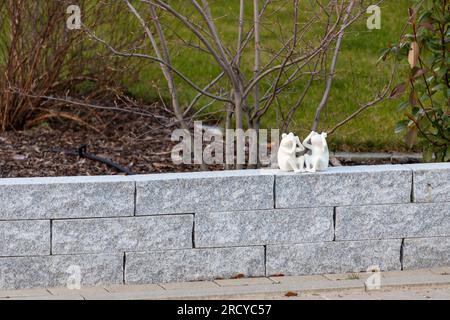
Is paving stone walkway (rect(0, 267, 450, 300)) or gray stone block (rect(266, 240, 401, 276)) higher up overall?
gray stone block (rect(266, 240, 401, 276))

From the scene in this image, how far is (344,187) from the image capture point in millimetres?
5387

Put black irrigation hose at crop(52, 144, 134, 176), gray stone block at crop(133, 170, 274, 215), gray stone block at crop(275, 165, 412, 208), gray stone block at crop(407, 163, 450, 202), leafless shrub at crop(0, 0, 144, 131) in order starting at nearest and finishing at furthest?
gray stone block at crop(133, 170, 274, 215), gray stone block at crop(275, 165, 412, 208), gray stone block at crop(407, 163, 450, 202), black irrigation hose at crop(52, 144, 134, 176), leafless shrub at crop(0, 0, 144, 131)

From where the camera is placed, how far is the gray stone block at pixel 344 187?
5.34m

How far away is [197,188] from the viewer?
5.24 metres

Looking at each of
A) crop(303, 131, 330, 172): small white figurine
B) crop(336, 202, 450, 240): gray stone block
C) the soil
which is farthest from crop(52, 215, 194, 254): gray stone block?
the soil

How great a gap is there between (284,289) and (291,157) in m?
0.68

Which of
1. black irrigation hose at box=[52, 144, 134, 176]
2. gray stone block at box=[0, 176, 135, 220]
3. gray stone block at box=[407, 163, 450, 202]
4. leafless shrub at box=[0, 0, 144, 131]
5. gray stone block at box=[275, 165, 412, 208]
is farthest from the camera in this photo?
leafless shrub at box=[0, 0, 144, 131]

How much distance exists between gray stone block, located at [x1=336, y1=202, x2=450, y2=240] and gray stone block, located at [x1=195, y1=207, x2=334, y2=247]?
0.29 ft

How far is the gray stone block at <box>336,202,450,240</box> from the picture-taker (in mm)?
5426

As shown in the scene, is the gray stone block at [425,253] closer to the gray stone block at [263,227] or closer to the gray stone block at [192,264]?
the gray stone block at [263,227]

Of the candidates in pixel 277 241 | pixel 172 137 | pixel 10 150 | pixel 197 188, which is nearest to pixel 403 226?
pixel 277 241

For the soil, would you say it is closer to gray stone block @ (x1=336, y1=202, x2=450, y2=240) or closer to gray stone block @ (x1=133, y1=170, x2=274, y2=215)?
gray stone block @ (x1=133, y1=170, x2=274, y2=215)

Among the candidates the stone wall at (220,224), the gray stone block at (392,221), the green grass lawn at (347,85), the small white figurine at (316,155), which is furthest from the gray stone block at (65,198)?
the green grass lawn at (347,85)

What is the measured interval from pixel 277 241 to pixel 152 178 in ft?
2.44
